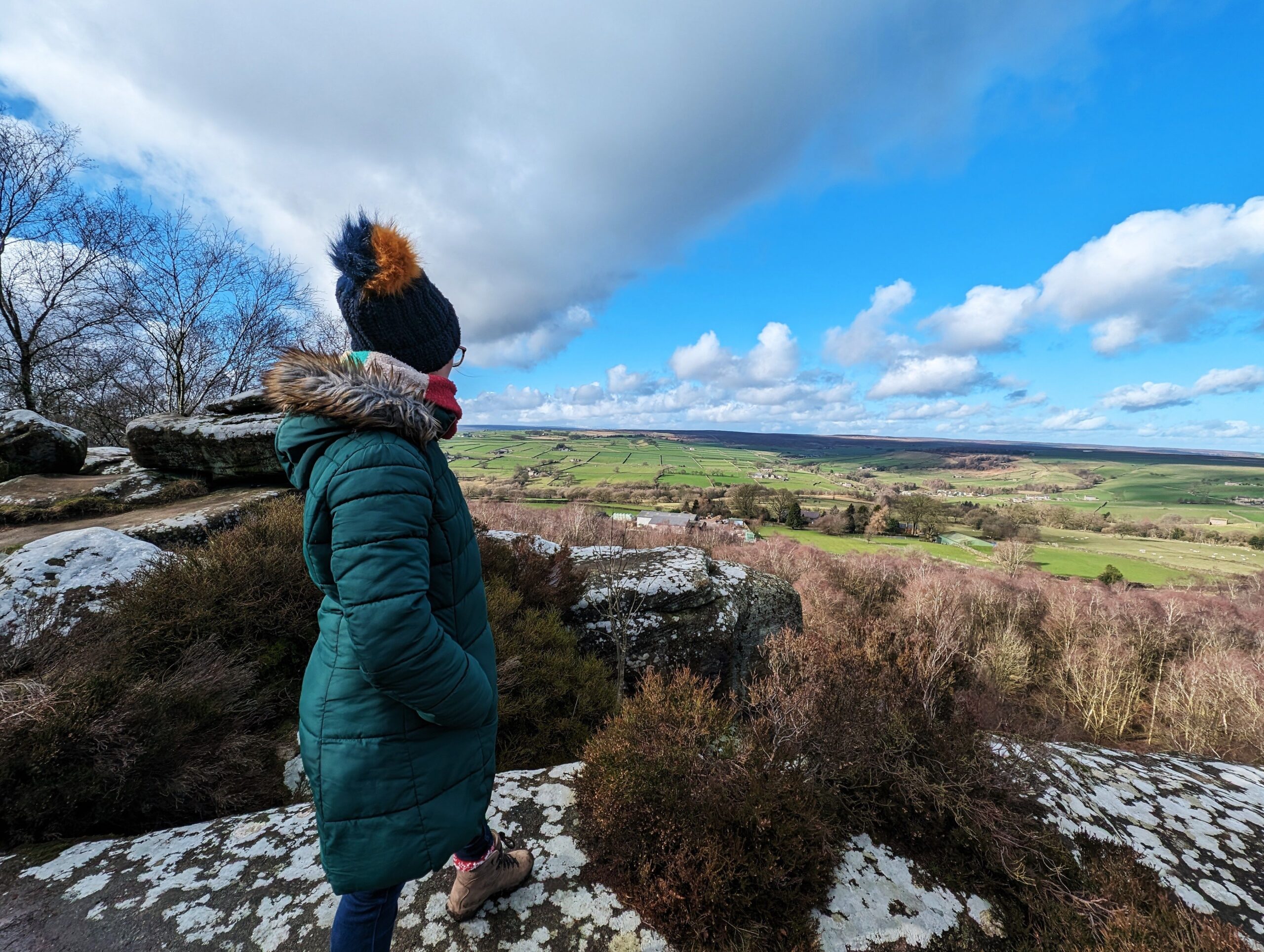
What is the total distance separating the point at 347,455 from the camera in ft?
4.90

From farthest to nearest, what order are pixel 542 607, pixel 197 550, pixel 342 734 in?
pixel 542 607 < pixel 197 550 < pixel 342 734

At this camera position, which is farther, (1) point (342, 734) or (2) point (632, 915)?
(2) point (632, 915)

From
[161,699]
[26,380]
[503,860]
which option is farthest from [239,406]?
[503,860]

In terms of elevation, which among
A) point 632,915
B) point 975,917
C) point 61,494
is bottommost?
point 975,917

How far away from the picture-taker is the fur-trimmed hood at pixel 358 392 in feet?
4.91

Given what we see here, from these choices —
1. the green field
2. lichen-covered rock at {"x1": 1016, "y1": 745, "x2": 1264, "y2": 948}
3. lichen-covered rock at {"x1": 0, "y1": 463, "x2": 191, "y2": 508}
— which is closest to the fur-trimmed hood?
lichen-covered rock at {"x1": 1016, "y1": 745, "x2": 1264, "y2": 948}

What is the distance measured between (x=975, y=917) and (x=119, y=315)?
1971 cm

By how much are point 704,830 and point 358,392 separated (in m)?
2.68

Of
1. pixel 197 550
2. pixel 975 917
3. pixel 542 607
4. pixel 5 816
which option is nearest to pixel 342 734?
pixel 5 816

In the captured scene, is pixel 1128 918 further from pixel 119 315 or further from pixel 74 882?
pixel 119 315

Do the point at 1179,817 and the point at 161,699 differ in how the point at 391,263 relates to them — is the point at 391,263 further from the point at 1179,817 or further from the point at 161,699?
the point at 1179,817

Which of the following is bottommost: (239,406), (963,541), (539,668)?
(963,541)

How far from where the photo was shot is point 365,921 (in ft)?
5.48

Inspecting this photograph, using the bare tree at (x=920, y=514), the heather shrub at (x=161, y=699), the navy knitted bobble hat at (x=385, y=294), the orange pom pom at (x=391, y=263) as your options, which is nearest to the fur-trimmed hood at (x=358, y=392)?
the navy knitted bobble hat at (x=385, y=294)
